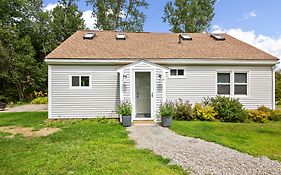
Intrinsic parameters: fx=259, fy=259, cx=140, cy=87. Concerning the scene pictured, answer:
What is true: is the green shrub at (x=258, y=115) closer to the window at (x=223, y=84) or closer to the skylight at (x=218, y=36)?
the window at (x=223, y=84)

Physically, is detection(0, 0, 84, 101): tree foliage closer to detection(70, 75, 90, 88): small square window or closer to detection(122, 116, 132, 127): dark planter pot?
detection(70, 75, 90, 88): small square window

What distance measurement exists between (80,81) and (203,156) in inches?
340

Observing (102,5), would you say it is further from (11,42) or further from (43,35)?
(11,42)

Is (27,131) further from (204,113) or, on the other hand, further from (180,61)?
(204,113)

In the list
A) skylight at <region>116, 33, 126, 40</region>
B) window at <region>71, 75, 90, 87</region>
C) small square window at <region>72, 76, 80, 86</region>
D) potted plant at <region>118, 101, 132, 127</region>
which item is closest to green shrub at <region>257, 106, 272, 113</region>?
potted plant at <region>118, 101, 132, 127</region>

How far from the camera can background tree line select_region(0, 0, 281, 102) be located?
24.3 meters

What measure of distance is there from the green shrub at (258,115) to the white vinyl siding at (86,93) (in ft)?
23.0

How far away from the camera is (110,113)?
13.6 meters

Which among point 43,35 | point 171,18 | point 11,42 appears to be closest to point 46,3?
point 43,35

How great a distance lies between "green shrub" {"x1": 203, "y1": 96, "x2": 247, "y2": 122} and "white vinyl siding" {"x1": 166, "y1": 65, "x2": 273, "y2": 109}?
31.9 inches

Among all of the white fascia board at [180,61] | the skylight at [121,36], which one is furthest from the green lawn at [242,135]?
the skylight at [121,36]

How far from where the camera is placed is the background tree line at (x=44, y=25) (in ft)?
79.6

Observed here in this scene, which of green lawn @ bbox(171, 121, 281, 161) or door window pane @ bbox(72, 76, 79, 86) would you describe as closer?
green lawn @ bbox(171, 121, 281, 161)

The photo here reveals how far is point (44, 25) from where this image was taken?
27688mm
